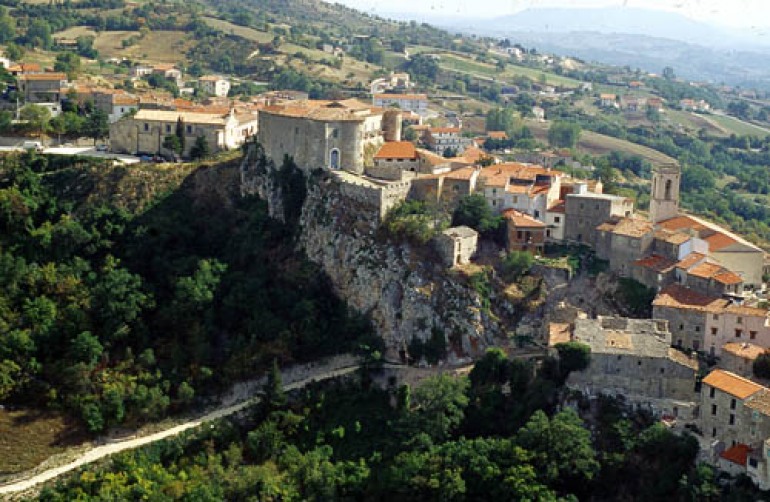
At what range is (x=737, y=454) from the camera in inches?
1251

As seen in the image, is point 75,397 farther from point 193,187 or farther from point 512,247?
point 512,247

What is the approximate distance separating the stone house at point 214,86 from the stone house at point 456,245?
43.4m

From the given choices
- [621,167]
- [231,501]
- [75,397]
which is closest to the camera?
[231,501]

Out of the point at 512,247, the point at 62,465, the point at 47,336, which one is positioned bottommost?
the point at 62,465

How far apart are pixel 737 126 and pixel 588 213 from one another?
81.7 m

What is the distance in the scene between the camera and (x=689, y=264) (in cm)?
4016

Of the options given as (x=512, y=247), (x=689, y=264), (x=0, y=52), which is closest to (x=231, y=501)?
(x=512, y=247)

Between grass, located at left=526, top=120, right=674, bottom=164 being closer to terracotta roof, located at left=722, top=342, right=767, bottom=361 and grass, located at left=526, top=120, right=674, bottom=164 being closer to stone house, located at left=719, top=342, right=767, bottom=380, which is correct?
terracotta roof, located at left=722, top=342, right=767, bottom=361

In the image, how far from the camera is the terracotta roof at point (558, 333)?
3781 centimetres

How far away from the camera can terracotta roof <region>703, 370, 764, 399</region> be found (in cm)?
3231

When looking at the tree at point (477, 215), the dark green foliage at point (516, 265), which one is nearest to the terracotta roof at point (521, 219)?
the tree at point (477, 215)

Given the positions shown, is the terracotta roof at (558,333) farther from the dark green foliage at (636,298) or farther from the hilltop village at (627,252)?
the dark green foliage at (636,298)

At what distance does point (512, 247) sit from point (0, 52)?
5202 cm

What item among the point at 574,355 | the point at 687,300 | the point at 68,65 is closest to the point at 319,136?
the point at 574,355
